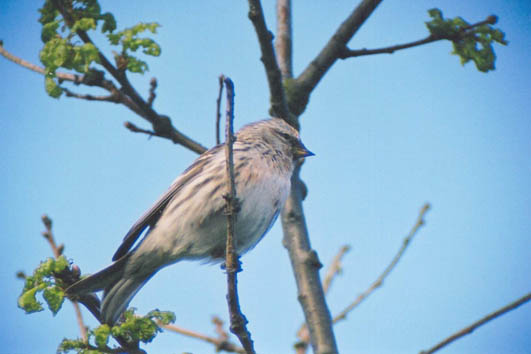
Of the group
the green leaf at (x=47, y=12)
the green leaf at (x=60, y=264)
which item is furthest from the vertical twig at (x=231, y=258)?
the green leaf at (x=47, y=12)

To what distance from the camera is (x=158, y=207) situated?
5641 millimetres

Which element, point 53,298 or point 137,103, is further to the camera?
point 137,103

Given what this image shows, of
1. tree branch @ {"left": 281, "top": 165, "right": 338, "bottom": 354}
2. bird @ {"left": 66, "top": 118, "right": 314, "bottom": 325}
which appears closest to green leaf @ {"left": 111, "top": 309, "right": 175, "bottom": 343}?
bird @ {"left": 66, "top": 118, "right": 314, "bottom": 325}

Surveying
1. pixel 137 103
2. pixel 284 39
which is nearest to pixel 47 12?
pixel 137 103

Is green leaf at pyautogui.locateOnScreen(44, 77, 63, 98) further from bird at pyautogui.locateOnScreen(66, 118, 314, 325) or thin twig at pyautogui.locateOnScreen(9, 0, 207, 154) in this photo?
bird at pyautogui.locateOnScreen(66, 118, 314, 325)

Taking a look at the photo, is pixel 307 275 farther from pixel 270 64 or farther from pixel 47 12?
pixel 47 12

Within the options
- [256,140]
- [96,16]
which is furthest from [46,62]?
[256,140]

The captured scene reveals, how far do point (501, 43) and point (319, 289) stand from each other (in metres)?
2.61

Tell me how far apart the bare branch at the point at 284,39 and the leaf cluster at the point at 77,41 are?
2.01 metres

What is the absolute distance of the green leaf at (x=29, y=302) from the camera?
141 inches

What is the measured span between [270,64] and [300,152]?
52.0 inches

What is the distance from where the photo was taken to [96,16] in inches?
183

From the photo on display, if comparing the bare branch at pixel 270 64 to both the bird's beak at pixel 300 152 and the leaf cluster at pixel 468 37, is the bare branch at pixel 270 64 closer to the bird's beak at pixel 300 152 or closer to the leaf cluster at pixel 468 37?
the bird's beak at pixel 300 152

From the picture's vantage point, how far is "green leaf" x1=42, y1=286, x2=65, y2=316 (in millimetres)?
3670
